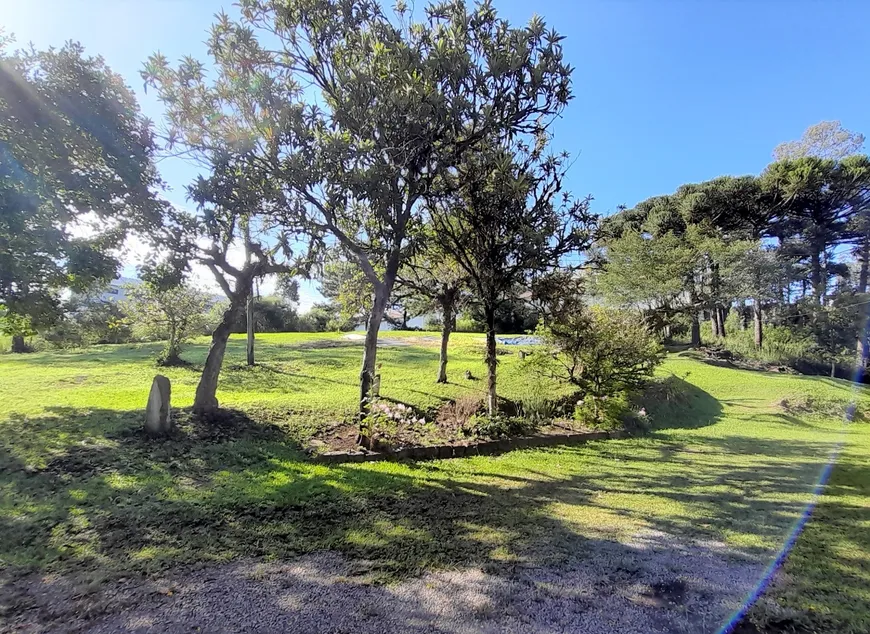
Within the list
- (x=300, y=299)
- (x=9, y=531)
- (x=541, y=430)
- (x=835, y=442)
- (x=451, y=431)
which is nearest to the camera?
(x=9, y=531)

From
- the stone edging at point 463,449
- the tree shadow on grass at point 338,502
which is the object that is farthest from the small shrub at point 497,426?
the tree shadow on grass at point 338,502

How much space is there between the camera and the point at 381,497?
4.22 metres

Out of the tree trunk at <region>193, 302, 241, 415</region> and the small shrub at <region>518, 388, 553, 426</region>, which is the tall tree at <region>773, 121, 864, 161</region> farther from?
the tree trunk at <region>193, 302, 241, 415</region>

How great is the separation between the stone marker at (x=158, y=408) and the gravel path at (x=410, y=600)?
3196 millimetres

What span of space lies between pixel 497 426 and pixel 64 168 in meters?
6.88

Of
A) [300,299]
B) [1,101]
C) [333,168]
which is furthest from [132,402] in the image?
[300,299]

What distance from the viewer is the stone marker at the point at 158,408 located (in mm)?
5469

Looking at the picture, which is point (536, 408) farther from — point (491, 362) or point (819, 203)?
point (819, 203)

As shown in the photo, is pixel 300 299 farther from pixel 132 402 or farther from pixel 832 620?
pixel 832 620

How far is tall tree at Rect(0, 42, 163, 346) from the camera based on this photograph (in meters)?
4.69

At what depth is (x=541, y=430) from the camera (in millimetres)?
7496

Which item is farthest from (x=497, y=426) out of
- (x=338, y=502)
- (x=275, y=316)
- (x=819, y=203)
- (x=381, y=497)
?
(x=819, y=203)

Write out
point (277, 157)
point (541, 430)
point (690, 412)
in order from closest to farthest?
1. point (277, 157)
2. point (541, 430)
3. point (690, 412)

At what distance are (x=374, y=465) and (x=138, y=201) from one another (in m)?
4.64
